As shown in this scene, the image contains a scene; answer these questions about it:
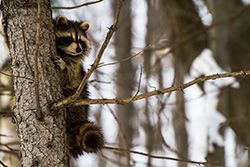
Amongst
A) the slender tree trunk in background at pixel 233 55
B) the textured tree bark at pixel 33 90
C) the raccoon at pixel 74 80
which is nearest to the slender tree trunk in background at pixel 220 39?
the slender tree trunk in background at pixel 233 55

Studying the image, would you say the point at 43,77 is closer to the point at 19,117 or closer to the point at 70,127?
the point at 19,117

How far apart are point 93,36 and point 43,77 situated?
3.92 meters

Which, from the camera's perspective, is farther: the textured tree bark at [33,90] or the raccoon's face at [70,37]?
the raccoon's face at [70,37]

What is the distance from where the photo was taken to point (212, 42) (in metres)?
6.21

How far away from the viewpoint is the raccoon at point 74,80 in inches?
118

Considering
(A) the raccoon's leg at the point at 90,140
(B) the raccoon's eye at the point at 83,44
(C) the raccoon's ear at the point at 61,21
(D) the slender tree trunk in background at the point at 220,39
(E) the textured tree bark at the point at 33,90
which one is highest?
(D) the slender tree trunk in background at the point at 220,39

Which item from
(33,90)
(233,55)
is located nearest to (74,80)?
(33,90)

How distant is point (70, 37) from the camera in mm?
3607

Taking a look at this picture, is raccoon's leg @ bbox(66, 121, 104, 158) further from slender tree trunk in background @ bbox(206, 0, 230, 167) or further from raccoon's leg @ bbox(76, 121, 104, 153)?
slender tree trunk in background @ bbox(206, 0, 230, 167)

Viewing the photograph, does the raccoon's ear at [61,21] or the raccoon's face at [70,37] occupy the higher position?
the raccoon's ear at [61,21]

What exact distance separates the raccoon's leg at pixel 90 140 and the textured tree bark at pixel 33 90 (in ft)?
1.40

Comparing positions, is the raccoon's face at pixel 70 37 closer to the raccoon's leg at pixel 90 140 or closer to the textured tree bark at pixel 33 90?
the textured tree bark at pixel 33 90

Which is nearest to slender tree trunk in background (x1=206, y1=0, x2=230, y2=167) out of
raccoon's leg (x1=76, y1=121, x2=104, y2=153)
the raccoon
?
the raccoon

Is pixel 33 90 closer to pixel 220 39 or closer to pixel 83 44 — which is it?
→ pixel 83 44
